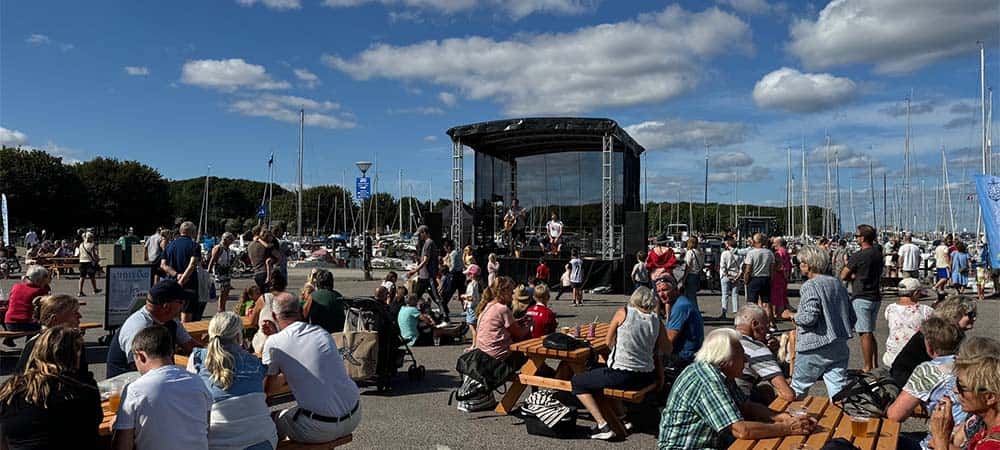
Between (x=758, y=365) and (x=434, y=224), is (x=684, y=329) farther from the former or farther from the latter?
(x=434, y=224)

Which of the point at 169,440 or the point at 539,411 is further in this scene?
the point at 539,411

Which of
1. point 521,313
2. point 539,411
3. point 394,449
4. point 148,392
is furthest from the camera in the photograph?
point 521,313

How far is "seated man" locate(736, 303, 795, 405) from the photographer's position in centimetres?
502

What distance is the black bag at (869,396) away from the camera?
4395 mm

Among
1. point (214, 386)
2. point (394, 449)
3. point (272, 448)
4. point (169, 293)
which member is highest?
point (169, 293)

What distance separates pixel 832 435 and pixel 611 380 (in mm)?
1876

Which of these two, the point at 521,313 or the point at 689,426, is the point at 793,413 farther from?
the point at 521,313

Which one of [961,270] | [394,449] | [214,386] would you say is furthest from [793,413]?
[961,270]

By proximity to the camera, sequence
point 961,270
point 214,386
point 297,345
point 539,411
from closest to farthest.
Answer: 1. point 214,386
2. point 297,345
3. point 539,411
4. point 961,270

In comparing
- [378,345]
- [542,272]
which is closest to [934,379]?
[378,345]

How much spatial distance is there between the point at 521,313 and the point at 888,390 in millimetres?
3690

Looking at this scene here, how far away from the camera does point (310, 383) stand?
406 cm

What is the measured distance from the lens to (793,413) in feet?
13.6

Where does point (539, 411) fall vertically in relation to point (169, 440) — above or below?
below
